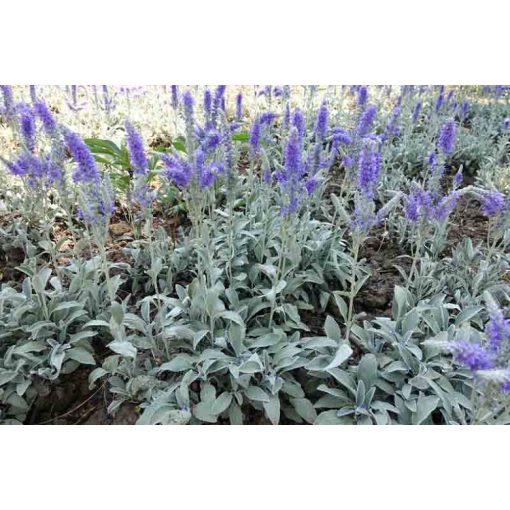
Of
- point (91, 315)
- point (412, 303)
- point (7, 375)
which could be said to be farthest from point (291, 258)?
point (7, 375)

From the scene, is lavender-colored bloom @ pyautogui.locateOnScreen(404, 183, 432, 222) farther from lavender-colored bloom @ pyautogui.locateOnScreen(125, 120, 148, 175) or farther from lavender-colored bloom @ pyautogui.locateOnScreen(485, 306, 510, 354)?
lavender-colored bloom @ pyautogui.locateOnScreen(125, 120, 148, 175)

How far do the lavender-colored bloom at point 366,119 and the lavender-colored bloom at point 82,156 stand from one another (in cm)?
204

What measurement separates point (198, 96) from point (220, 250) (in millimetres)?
4188

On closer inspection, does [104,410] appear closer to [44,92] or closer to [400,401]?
[400,401]

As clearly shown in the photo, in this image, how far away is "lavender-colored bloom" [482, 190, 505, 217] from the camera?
3035mm

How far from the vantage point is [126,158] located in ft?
15.8

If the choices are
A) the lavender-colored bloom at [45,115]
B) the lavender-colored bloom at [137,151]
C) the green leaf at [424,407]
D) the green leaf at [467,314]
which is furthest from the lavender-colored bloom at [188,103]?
the green leaf at [467,314]

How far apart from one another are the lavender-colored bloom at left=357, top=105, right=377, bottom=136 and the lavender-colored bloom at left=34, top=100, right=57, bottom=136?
2223 millimetres

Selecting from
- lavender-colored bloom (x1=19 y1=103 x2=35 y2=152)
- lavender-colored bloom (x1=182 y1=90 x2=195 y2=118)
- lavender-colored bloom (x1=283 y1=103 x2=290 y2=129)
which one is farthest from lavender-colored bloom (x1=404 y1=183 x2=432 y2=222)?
lavender-colored bloom (x1=19 y1=103 x2=35 y2=152)

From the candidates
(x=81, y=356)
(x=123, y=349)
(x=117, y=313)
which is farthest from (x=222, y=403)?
(x=81, y=356)

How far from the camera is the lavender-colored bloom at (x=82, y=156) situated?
99.8 inches

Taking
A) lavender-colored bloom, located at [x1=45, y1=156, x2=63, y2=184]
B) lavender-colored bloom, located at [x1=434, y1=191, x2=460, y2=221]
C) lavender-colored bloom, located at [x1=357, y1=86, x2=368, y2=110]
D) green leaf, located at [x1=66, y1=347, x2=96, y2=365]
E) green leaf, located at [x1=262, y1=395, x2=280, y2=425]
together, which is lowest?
green leaf, located at [x1=262, y1=395, x2=280, y2=425]

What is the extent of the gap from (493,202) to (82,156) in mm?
2732

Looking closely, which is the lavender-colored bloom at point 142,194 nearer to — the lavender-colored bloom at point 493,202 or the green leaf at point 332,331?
the green leaf at point 332,331
